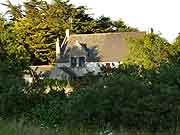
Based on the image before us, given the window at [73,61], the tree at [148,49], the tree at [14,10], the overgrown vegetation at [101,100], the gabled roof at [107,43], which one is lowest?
the overgrown vegetation at [101,100]

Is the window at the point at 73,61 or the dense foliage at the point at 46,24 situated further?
the dense foliage at the point at 46,24

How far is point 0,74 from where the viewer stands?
1496cm

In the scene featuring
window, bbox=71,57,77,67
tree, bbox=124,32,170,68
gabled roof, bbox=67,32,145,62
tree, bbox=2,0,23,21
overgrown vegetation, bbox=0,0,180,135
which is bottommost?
overgrown vegetation, bbox=0,0,180,135

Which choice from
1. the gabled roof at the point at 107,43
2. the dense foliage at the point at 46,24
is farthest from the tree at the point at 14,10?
the gabled roof at the point at 107,43

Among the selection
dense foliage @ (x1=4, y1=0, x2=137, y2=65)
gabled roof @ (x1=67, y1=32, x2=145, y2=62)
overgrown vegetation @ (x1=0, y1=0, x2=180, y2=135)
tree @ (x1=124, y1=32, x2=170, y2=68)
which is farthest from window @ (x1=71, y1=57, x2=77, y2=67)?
overgrown vegetation @ (x1=0, y1=0, x2=180, y2=135)

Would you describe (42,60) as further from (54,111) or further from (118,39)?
(54,111)

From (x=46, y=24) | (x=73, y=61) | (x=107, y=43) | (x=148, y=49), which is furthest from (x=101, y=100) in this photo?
(x=46, y=24)

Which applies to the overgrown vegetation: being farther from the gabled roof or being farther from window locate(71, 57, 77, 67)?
window locate(71, 57, 77, 67)

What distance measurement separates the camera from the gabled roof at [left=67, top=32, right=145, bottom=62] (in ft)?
221

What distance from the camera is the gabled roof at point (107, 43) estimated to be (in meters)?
67.4

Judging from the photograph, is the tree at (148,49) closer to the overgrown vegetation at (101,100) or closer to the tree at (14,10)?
Answer: the overgrown vegetation at (101,100)

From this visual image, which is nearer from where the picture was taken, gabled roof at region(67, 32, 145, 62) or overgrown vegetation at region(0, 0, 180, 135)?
overgrown vegetation at region(0, 0, 180, 135)

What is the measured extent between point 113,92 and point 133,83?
1.72ft

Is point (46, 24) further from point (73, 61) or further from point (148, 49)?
point (148, 49)
